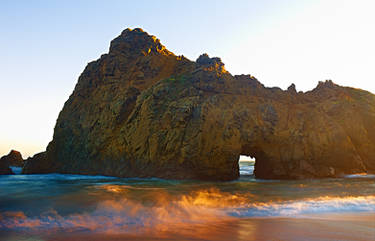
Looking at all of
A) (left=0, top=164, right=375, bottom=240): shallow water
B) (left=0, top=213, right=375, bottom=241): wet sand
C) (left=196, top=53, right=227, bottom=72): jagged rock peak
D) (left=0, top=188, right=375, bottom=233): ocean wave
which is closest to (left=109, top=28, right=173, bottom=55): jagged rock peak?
(left=196, top=53, right=227, bottom=72): jagged rock peak

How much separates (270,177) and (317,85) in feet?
46.6

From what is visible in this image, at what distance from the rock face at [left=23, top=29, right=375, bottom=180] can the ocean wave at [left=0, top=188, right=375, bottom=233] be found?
11.6 meters

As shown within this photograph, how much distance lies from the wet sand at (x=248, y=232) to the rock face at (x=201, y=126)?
49.2ft

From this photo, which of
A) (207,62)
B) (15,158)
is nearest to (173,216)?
(207,62)

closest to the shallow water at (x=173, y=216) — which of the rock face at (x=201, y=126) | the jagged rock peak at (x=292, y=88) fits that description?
the rock face at (x=201, y=126)

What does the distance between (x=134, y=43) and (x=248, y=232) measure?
31.9 metres

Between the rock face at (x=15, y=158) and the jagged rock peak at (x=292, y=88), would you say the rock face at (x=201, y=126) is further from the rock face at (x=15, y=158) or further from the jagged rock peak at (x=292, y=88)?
the rock face at (x=15, y=158)

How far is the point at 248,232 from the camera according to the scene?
20.9ft

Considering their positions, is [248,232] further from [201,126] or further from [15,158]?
[15,158]

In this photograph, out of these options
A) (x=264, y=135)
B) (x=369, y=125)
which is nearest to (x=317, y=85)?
(x=369, y=125)

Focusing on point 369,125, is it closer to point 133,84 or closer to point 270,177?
point 270,177

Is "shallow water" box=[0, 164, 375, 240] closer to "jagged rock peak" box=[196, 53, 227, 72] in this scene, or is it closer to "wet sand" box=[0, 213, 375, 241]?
"wet sand" box=[0, 213, 375, 241]

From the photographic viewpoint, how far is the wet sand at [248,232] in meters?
5.88

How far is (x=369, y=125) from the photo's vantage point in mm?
29188
